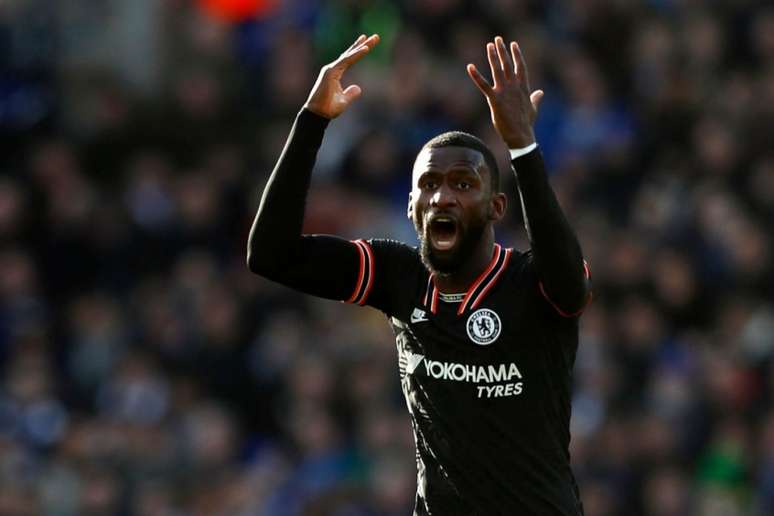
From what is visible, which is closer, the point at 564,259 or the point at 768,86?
the point at 564,259

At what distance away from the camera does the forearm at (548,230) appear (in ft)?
17.6

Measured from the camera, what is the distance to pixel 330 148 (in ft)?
46.2

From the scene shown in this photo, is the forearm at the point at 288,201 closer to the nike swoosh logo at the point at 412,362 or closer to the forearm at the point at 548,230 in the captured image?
the nike swoosh logo at the point at 412,362

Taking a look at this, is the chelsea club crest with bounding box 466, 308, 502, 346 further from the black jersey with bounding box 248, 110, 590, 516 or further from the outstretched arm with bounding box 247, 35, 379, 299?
the outstretched arm with bounding box 247, 35, 379, 299

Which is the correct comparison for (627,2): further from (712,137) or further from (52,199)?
Result: (52,199)

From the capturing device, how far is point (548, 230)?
17.6ft

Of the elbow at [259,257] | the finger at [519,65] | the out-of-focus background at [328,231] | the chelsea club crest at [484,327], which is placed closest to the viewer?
the finger at [519,65]

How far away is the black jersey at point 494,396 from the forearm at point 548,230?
0.18 meters

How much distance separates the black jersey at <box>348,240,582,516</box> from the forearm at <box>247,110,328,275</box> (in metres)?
0.49

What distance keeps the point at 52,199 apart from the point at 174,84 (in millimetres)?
2629

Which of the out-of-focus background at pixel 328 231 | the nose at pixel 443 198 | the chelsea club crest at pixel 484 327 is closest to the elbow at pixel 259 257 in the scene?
the nose at pixel 443 198

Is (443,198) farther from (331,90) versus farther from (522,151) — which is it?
(331,90)

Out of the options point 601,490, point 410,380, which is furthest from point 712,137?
point 410,380

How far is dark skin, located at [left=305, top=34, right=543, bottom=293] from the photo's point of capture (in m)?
5.43
